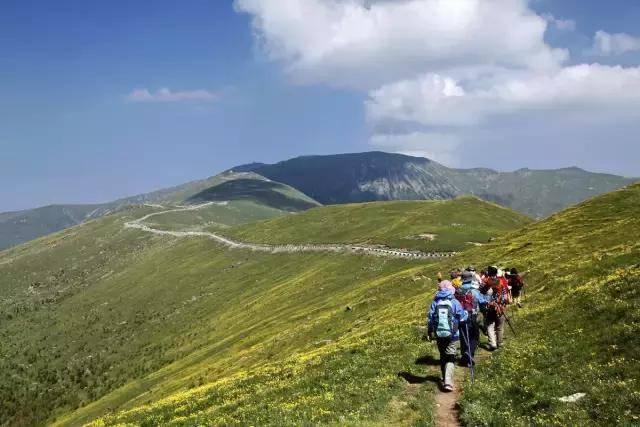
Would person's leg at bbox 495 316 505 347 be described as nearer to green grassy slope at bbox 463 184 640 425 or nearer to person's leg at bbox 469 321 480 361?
green grassy slope at bbox 463 184 640 425

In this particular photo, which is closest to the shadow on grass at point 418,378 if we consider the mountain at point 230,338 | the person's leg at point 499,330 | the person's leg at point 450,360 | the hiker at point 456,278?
the mountain at point 230,338

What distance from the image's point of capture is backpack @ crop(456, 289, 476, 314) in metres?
23.8

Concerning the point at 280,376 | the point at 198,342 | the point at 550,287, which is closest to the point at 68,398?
the point at 198,342

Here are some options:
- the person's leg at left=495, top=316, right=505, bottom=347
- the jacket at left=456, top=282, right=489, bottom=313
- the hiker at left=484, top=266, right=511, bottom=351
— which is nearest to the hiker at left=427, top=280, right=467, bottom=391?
the jacket at left=456, top=282, right=489, bottom=313

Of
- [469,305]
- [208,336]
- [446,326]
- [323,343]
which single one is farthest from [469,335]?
[208,336]

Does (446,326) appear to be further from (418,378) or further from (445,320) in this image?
(418,378)

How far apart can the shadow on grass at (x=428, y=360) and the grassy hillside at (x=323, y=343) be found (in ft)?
0.68

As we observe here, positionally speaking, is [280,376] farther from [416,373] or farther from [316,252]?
[316,252]

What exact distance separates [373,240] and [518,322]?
10770 centimetres

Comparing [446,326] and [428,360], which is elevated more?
[446,326]

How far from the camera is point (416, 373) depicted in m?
24.0

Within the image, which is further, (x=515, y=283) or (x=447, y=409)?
(x=515, y=283)

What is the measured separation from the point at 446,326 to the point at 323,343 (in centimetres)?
3066

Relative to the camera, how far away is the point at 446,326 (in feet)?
69.7
